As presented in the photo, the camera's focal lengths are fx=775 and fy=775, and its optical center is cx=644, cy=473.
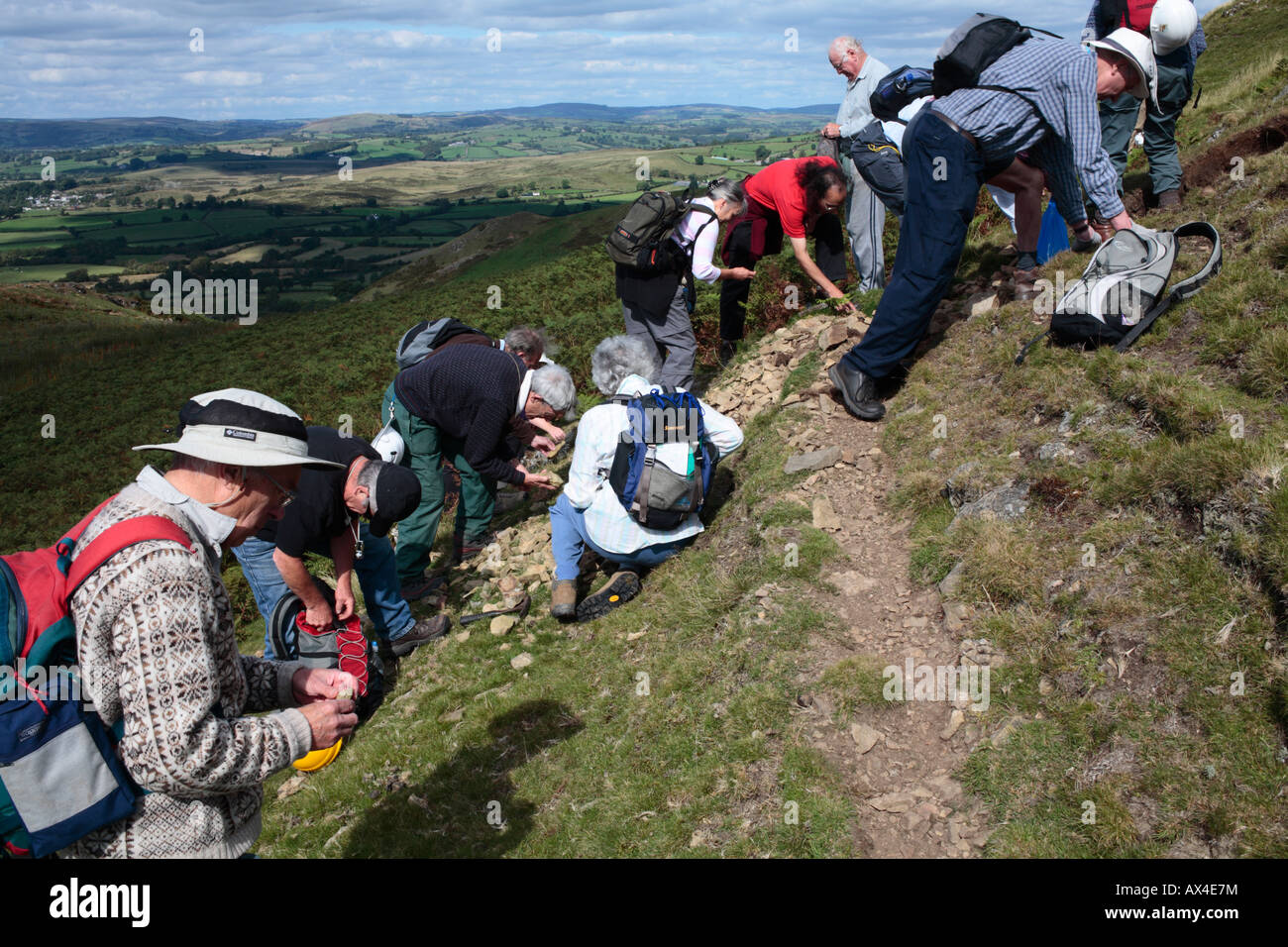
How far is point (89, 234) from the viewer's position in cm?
9506

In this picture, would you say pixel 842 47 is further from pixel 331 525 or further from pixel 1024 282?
pixel 331 525

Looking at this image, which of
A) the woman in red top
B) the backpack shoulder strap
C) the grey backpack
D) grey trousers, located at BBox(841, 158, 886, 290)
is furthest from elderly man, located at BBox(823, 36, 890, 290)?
the backpack shoulder strap

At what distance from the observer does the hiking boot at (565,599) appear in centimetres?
634

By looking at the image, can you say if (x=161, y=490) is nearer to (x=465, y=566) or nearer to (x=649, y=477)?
(x=649, y=477)

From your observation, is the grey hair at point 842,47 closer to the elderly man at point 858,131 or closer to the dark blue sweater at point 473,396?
the elderly man at point 858,131

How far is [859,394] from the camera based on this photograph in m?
6.81

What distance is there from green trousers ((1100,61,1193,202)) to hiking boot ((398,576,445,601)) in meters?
7.55

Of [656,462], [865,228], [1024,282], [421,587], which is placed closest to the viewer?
[656,462]

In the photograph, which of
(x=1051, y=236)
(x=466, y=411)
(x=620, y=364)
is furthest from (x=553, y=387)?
(x=1051, y=236)

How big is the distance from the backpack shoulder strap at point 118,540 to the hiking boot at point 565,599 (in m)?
4.13

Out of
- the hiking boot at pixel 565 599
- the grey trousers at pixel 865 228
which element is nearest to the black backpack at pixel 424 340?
the hiking boot at pixel 565 599

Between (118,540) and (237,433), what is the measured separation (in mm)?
500

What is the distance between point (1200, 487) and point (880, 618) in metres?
1.83

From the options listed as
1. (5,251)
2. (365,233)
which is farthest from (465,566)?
(5,251)
